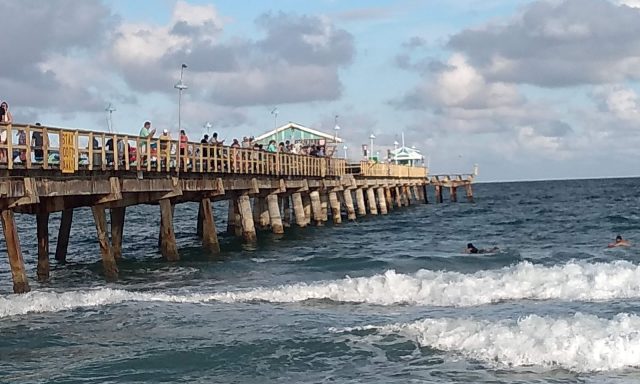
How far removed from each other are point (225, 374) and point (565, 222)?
113 feet

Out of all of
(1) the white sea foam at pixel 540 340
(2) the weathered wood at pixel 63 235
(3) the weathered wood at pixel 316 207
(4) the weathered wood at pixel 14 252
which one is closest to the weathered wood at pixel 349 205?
(3) the weathered wood at pixel 316 207

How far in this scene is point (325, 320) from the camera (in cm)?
1469

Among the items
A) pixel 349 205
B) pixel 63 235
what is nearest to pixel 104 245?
pixel 63 235

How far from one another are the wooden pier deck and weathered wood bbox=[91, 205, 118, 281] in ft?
0.08

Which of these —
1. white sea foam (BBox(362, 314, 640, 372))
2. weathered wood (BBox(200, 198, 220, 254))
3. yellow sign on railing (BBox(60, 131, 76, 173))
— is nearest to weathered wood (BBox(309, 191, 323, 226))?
weathered wood (BBox(200, 198, 220, 254))

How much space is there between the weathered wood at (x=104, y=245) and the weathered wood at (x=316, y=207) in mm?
19573

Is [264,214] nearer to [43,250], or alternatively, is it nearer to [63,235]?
[63,235]

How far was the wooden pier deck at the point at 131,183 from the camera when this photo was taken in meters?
16.3

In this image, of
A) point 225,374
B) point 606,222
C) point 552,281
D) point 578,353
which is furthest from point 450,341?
point 606,222

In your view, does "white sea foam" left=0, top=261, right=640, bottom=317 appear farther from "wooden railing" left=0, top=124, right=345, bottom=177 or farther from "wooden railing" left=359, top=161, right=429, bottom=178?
"wooden railing" left=359, top=161, right=429, bottom=178

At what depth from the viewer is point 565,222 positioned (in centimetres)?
4288

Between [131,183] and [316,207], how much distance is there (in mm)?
20690

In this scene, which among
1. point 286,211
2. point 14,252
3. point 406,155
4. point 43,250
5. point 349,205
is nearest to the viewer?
point 14,252

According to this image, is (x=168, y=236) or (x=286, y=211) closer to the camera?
(x=168, y=236)
